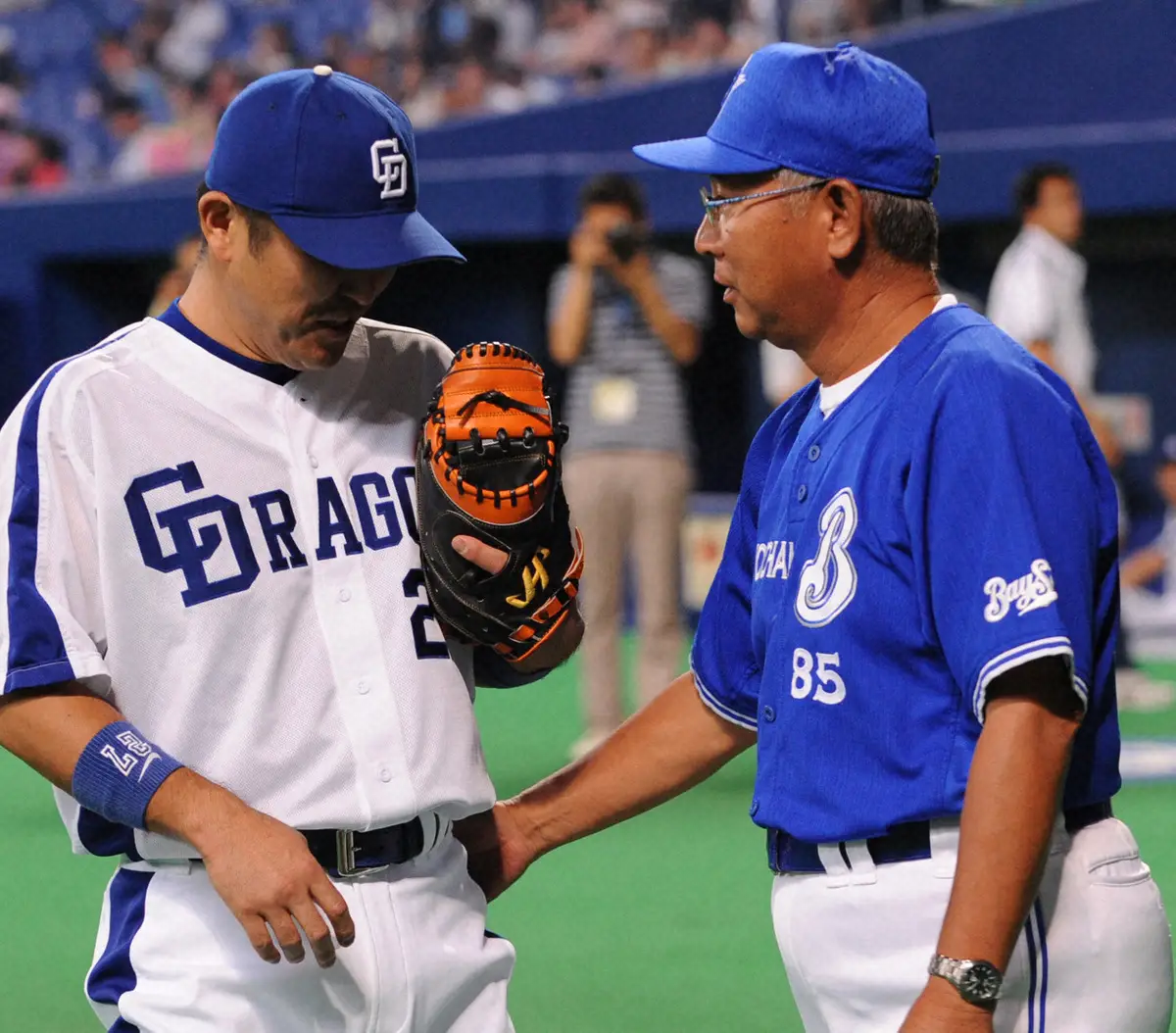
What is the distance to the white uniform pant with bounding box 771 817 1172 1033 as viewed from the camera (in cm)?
200

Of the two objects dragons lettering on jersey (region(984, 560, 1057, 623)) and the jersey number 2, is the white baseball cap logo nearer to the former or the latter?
the jersey number 2

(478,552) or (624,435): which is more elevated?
(478,552)

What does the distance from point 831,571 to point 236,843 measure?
0.73 m

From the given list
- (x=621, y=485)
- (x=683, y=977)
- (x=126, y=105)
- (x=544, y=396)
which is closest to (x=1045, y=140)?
(x=621, y=485)

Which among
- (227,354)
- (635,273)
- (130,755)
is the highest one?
(227,354)

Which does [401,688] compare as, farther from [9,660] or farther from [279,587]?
[9,660]

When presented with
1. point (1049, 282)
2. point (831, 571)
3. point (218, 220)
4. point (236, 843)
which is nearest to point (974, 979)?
point (831, 571)

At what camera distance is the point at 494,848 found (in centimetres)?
254

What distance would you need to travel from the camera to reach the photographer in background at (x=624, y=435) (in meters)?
6.84

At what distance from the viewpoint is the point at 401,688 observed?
223 centimetres

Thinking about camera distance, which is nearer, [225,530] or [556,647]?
[225,530]

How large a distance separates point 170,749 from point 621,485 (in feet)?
16.1

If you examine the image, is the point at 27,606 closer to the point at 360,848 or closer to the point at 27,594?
the point at 27,594

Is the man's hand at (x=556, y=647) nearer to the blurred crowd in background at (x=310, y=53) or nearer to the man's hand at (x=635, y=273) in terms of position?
the man's hand at (x=635, y=273)
